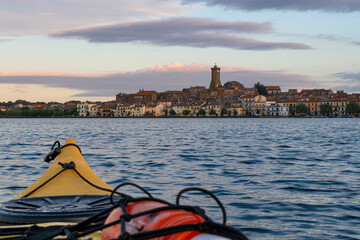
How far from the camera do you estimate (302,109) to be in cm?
15838

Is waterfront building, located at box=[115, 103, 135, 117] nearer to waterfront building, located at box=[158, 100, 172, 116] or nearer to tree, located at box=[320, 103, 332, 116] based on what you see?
waterfront building, located at box=[158, 100, 172, 116]

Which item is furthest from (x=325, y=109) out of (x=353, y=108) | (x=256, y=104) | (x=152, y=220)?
(x=152, y=220)

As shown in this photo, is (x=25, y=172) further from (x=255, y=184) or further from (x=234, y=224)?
(x=234, y=224)

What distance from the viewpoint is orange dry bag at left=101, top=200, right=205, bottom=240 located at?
2842mm

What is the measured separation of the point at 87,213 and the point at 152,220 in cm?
244

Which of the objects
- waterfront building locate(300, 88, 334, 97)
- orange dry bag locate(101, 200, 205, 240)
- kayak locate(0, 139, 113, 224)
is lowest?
kayak locate(0, 139, 113, 224)

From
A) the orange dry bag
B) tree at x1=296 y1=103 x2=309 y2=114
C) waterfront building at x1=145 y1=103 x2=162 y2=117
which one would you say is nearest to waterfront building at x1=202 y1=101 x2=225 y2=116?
waterfront building at x1=145 y1=103 x2=162 y2=117

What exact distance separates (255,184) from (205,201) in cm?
296

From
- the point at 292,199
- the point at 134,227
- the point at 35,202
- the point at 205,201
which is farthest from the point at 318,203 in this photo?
the point at 134,227

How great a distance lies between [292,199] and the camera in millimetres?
9734

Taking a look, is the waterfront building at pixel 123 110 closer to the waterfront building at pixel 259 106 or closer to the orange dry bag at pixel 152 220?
the waterfront building at pixel 259 106

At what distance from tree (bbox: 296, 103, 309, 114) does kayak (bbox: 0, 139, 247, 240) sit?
15542 centimetres

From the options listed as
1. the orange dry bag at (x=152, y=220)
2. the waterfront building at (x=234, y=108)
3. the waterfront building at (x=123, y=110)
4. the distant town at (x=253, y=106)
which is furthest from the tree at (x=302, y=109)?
the orange dry bag at (x=152, y=220)

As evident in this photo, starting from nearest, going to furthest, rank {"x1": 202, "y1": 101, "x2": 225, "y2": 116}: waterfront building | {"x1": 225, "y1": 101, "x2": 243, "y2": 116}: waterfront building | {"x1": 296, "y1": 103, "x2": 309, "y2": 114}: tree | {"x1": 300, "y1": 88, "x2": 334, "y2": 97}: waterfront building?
{"x1": 296, "y1": 103, "x2": 309, "y2": 114}: tree < {"x1": 225, "y1": 101, "x2": 243, "y2": 116}: waterfront building < {"x1": 202, "y1": 101, "x2": 225, "y2": 116}: waterfront building < {"x1": 300, "y1": 88, "x2": 334, "y2": 97}: waterfront building
